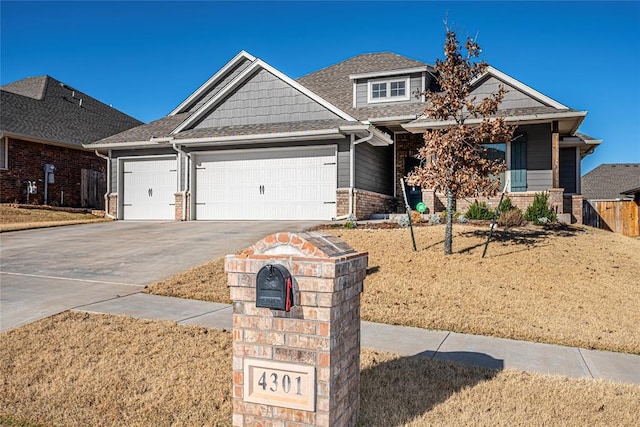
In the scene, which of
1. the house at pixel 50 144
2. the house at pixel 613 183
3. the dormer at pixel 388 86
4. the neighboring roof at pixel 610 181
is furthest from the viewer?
the neighboring roof at pixel 610 181

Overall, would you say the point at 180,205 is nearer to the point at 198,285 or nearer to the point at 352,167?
the point at 352,167

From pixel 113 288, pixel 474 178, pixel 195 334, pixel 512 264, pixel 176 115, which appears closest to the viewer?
pixel 195 334

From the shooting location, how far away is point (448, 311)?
22.6 ft

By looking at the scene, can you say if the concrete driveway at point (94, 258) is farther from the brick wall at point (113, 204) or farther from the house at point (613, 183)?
the house at point (613, 183)

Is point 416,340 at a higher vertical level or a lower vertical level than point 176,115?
lower

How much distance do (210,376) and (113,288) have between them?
13.8 feet

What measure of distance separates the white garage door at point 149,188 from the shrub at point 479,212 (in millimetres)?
11409

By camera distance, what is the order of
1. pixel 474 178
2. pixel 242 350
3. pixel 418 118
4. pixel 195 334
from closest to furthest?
pixel 242 350
pixel 195 334
pixel 474 178
pixel 418 118

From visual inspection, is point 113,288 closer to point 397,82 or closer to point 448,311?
point 448,311

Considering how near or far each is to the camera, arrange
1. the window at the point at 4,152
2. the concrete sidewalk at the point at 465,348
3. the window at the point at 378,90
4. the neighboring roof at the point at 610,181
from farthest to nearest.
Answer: the neighboring roof at the point at 610,181 < the window at the point at 4,152 < the window at the point at 378,90 < the concrete sidewalk at the point at 465,348

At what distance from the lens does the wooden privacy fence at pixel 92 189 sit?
2423cm

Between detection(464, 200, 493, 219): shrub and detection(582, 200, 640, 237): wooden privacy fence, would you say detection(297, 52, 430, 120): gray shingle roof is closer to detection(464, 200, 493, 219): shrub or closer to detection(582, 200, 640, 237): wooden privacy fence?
detection(464, 200, 493, 219): shrub

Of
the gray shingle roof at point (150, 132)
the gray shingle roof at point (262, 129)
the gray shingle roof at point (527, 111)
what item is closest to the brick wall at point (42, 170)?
the gray shingle roof at point (150, 132)

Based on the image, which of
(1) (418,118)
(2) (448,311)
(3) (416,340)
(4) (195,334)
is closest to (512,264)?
(2) (448,311)
